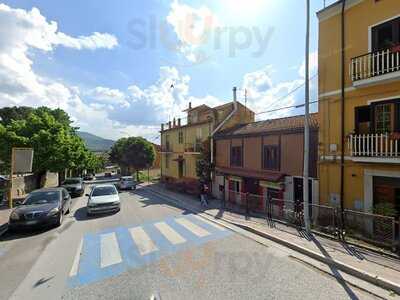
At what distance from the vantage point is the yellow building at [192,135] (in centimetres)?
2327

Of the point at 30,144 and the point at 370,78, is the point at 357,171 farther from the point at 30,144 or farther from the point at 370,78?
the point at 30,144

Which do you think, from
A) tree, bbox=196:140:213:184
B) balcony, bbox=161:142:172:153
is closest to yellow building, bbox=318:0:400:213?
tree, bbox=196:140:213:184

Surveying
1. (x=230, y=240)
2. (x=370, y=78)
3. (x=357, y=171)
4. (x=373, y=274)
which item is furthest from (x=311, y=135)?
(x=373, y=274)

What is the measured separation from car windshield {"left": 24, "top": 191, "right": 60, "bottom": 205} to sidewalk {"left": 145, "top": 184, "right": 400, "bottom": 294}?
8.03 meters

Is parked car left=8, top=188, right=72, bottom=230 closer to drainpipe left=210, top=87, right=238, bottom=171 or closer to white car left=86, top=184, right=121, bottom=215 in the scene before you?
white car left=86, top=184, right=121, bottom=215

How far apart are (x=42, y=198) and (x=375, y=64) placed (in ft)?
46.7

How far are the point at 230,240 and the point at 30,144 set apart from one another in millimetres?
17431

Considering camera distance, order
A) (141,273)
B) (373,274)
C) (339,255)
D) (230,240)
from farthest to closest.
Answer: (230,240), (339,255), (141,273), (373,274)

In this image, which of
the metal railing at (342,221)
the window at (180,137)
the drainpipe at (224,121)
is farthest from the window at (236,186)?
the window at (180,137)

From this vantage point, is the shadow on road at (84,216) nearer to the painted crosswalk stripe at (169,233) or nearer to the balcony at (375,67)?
the painted crosswalk stripe at (169,233)

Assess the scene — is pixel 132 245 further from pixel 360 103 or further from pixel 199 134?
pixel 199 134

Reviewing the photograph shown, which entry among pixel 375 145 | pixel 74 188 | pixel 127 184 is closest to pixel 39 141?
pixel 74 188

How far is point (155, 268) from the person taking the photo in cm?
614

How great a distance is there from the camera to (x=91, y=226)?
10852 mm
